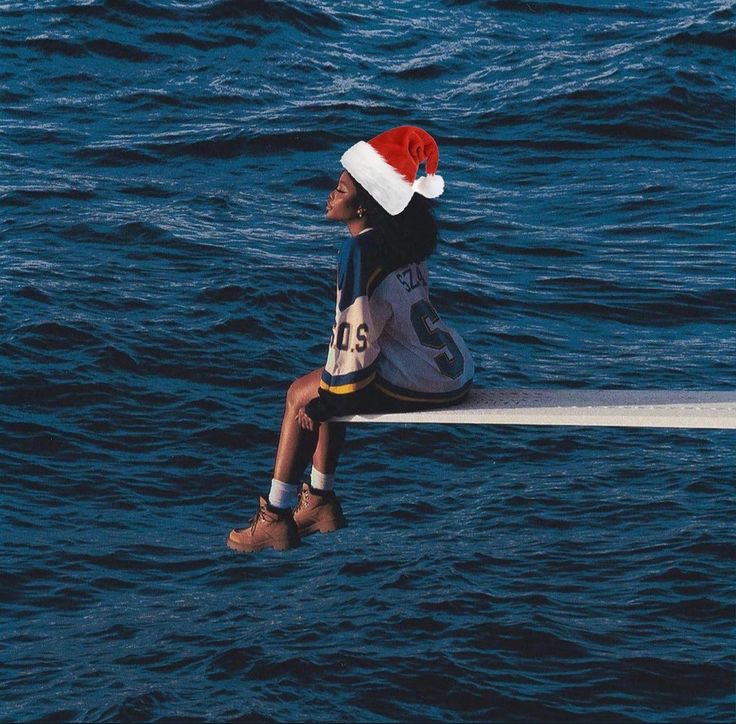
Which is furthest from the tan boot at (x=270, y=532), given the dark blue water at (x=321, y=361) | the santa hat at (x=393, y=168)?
the santa hat at (x=393, y=168)

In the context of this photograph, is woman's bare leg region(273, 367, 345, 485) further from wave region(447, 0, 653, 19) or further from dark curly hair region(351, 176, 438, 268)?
wave region(447, 0, 653, 19)

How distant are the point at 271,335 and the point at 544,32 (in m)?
12.3

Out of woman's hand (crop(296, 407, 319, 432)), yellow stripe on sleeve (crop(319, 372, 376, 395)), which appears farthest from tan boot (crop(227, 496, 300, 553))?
yellow stripe on sleeve (crop(319, 372, 376, 395))

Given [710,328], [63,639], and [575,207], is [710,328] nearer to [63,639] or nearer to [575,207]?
[575,207]

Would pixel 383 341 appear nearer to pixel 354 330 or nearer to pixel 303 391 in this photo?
pixel 354 330

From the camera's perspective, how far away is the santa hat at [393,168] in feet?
23.6

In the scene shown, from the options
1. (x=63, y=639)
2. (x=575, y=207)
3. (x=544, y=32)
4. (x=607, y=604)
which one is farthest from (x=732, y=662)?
(x=544, y=32)

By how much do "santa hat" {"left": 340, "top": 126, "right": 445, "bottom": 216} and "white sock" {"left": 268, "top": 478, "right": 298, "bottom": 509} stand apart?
139 cm

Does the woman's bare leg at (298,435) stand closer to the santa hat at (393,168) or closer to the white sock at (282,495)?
the white sock at (282,495)

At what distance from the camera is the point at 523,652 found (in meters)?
9.20

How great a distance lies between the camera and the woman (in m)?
7.16

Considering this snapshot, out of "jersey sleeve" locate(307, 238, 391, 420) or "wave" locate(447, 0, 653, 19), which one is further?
"wave" locate(447, 0, 653, 19)

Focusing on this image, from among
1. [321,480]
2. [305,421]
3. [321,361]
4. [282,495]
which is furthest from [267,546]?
[321,361]

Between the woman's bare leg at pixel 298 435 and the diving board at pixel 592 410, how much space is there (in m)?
0.20
